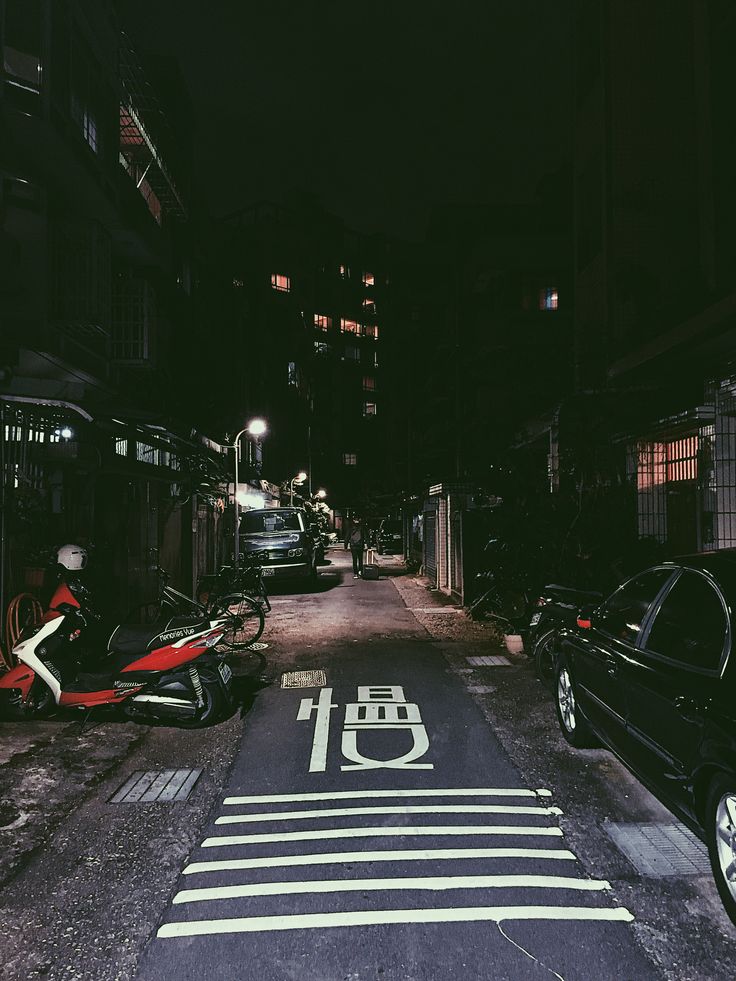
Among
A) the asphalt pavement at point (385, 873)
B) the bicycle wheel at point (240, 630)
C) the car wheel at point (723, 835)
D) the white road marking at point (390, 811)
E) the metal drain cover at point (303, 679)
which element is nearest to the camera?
the asphalt pavement at point (385, 873)

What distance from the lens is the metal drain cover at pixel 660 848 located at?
12.9ft

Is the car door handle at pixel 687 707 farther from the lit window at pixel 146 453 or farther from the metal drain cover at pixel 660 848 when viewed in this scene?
the lit window at pixel 146 453

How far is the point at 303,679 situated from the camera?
29.7ft

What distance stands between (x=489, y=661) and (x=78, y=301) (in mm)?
9116

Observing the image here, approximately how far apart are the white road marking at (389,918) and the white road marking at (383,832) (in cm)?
92

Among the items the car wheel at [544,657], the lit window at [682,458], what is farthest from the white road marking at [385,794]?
the lit window at [682,458]

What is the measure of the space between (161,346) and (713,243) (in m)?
13.6

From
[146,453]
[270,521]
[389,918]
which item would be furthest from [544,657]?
[270,521]

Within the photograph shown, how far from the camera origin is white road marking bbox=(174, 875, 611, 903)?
366 centimetres

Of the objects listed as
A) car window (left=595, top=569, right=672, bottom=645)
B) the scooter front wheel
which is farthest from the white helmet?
car window (left=595, top=569, right=672, bottom=645)

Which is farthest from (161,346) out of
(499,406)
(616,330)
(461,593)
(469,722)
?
(499,406)

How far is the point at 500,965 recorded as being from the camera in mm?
2984

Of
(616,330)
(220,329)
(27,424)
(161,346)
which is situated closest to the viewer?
(27,424)

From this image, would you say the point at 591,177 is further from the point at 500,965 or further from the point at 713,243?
the point at 500,965
